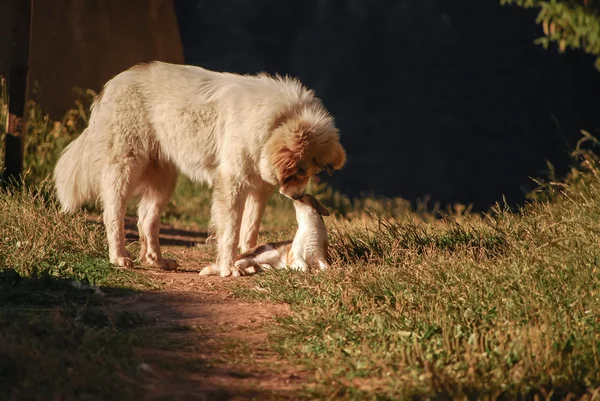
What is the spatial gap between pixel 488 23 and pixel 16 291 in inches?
468

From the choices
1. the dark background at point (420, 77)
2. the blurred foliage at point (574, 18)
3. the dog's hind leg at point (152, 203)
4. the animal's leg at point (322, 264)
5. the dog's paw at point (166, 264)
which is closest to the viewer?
the animal's leg at point (322, 264)

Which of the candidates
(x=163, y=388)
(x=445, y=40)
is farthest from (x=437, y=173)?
(x=163, y=388)

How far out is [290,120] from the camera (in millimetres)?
6438

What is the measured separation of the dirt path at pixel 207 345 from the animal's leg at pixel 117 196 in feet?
1.90

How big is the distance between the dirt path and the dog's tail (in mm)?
1158

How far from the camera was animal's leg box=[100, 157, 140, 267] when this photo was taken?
22.9 ft

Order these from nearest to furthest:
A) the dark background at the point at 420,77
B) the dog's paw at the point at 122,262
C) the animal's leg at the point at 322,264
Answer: the animal's leg at the point at 322,264 → the dog's paw at the point at 122,262 → the dark background at the point at 420,77

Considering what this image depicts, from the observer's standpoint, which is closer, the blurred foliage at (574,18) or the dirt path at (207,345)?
the dirt path at (207,345)

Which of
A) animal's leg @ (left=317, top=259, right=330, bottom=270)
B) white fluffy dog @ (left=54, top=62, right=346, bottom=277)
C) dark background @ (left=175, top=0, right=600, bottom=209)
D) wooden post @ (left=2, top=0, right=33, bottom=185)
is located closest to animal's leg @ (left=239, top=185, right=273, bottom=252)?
white fluffy dog @ (left=54, top=62, right=346, bottom=277)

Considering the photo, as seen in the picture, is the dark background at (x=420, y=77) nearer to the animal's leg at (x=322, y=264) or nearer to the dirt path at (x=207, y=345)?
the animal's leg at (x=322, y=264)

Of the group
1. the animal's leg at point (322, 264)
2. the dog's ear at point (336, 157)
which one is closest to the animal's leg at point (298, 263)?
the animal's leg at point (322, 264)

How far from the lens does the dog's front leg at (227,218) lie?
660 centimetres

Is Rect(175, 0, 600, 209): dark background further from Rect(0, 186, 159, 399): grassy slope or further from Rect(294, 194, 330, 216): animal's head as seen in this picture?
Rect(294, 194, 330, 216): animal's head

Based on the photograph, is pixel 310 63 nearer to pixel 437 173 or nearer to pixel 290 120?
pixel 437 173
